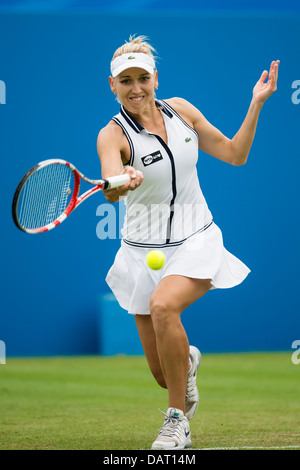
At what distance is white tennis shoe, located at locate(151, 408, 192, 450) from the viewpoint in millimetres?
3629

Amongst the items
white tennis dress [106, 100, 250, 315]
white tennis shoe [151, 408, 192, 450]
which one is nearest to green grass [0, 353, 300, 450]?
white tennis shoe [151, 408, 192, 450]

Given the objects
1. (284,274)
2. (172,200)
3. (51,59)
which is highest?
(51,59)

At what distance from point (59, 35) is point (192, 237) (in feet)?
18.8

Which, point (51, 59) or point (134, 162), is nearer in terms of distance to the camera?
point (134, 162)

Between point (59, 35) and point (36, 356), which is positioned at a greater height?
point (59, 35)

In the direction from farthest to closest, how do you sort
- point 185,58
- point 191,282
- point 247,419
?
point 185,58, point 247,419, point 191,282

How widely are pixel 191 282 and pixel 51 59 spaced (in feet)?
19.3

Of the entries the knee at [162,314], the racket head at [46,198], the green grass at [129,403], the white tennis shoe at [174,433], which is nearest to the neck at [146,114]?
the racket head at [46,198]

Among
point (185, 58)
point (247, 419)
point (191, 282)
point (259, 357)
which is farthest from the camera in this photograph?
point (185, 58)

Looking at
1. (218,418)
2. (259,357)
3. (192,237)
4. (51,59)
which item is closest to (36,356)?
(259,357)

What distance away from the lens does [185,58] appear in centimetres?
938

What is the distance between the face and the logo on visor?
23 cm

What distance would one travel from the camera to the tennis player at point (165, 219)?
370 centimetres

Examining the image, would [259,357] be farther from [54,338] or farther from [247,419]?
[247,419]
